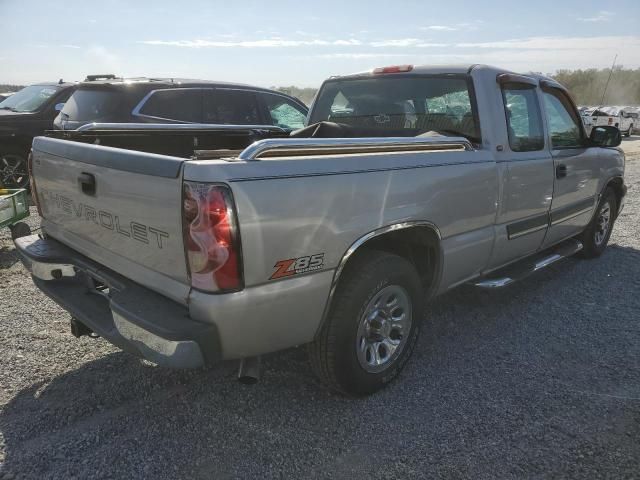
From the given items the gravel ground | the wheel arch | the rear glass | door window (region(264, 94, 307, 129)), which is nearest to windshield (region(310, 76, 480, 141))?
the wheel arch

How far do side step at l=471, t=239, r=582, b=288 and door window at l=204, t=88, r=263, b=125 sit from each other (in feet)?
14.2

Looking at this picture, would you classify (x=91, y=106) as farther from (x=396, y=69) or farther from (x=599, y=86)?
(x=599, y=86)

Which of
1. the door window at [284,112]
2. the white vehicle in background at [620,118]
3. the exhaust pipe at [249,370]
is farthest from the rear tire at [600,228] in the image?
the white vehicle in background at [620,118]

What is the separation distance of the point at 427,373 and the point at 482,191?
1.23 meters

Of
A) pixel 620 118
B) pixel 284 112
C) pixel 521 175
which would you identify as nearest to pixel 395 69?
pixel 521 175

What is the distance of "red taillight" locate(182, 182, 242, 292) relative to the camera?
204 centimetres

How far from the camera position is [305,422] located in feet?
8.97

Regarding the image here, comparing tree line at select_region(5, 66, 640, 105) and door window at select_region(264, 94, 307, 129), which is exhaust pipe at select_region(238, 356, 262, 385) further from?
tree line at select_region(5, 66, 640, 105)

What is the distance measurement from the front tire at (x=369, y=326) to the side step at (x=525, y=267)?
803 mm

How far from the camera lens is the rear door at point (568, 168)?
427 centimetres

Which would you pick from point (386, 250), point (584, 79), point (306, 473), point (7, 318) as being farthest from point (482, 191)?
point (584, 79)

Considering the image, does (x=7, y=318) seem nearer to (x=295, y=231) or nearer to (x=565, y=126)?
(x=295, y=231)

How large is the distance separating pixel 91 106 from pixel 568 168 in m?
5.69

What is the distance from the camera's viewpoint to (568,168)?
4363mm
